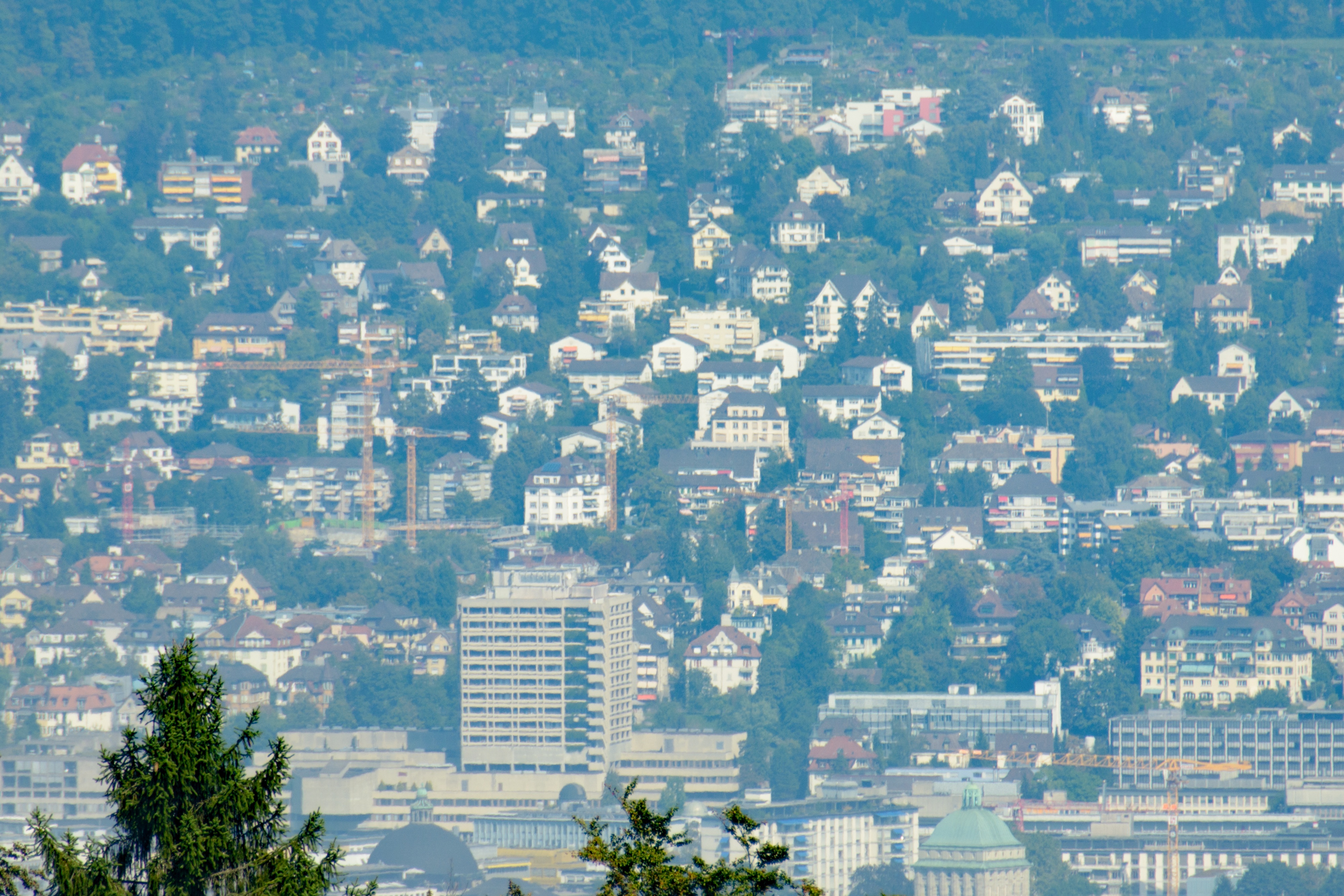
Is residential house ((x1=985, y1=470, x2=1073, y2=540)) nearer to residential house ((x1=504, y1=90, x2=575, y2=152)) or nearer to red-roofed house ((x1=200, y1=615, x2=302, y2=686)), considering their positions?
red-roofed house ((x1=200, y1=615, x2=302, y2=686))

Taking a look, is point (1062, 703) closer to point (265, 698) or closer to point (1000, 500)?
point (1000, 500)

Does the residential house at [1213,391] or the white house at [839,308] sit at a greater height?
the white house at [839,308]

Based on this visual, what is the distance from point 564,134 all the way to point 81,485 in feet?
65.5

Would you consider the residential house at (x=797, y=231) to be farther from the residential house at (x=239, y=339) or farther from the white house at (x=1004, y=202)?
the residential house at (x=239, y=339)

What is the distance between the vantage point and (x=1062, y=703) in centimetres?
5894

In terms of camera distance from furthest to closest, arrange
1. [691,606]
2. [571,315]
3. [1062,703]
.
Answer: [571,315] < [691,606] < [1062,703]

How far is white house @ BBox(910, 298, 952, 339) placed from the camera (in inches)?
2928

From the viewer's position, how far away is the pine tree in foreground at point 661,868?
12969mm

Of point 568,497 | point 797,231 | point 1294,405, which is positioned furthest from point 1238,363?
point 568,497

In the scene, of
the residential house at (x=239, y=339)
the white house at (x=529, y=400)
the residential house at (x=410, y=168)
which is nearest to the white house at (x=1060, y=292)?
the white house at (x=529, y=400)

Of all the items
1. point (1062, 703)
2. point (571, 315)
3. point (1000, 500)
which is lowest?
point (1062, 703)

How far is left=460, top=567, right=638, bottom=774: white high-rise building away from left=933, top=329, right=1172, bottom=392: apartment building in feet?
50.9

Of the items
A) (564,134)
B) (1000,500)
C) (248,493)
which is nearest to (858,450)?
(1000,500)

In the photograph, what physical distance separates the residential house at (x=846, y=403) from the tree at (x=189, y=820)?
59.0m
